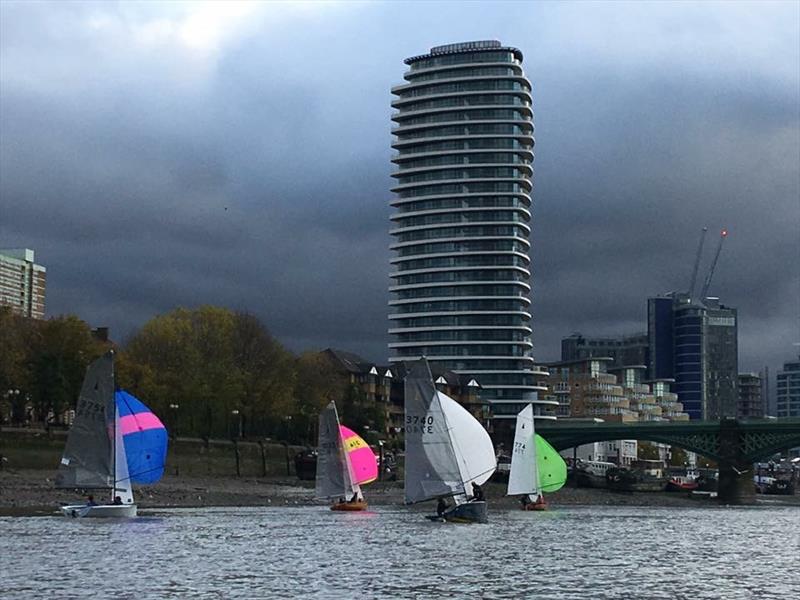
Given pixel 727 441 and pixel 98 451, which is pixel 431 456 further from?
pixel 727 441

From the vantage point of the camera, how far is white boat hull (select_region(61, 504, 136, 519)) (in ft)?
254

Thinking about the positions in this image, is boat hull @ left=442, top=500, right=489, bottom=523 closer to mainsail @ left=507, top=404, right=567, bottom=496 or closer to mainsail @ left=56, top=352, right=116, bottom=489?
mainsail @ left=56, top=352, right=116, bottom=489

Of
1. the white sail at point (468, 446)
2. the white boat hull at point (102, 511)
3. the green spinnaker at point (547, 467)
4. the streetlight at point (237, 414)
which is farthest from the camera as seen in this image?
the streetlight at point (237, 414)

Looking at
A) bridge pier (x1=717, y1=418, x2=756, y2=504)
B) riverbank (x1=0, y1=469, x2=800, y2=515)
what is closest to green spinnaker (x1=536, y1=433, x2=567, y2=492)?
riverbank (x1=0, y1=469, x2=800, y2=515)

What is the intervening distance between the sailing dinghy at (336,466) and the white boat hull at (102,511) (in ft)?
66.3

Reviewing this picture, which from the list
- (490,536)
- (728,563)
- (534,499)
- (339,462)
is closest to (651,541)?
(490,536)

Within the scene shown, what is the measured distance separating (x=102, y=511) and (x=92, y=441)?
401 centimetres

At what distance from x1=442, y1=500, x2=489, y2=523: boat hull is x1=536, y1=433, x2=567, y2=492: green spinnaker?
1368 inches

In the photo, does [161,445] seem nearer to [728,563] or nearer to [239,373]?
[728,563]

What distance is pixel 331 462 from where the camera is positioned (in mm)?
97375

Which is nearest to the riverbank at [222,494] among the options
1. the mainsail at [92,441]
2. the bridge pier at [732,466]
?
the bridge pier at [732,466]

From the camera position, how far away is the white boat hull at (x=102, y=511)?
77375mm

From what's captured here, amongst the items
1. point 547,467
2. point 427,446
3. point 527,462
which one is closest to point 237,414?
point 547,467

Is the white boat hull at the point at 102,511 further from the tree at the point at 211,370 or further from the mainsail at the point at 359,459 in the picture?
the tree at the point at 211,370
